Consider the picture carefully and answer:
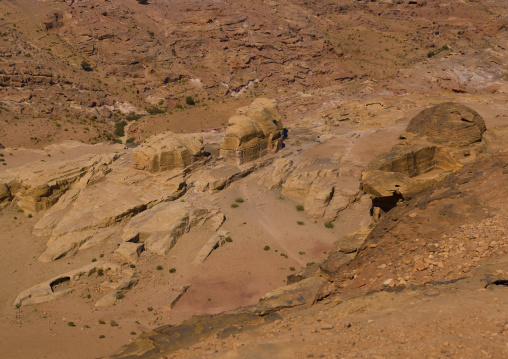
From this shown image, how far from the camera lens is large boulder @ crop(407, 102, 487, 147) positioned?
25422 mm

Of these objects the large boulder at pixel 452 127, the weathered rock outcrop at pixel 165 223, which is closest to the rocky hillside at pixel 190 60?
the weathered rock outcrop at pixel 165 223

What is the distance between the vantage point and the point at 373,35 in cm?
7025

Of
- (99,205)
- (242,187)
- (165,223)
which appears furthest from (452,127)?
(99,205)

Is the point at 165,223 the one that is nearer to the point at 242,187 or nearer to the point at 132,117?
the point at 242,187

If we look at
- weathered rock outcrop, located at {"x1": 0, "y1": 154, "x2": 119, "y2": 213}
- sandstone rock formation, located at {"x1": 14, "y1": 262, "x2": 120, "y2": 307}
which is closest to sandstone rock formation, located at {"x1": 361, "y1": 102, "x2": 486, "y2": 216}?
sandstone rock formation, located at {"x1": 14, "y1": 262, "x2": 120, "y2": 307}

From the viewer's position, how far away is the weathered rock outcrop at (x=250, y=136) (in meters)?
30.4

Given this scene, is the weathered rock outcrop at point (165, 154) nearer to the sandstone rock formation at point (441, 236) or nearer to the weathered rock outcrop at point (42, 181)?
the weathered rock outcrop at point (42, 181)

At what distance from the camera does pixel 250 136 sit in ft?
101

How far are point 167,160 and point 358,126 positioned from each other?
→ 19.1m

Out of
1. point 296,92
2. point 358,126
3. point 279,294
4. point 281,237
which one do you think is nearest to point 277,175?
point 281,237

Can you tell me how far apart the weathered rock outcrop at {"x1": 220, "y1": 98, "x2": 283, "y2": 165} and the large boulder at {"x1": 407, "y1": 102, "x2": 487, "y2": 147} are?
11152mm

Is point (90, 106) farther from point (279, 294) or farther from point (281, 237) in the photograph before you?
point (279, 294)

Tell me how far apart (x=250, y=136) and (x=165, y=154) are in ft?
21.9

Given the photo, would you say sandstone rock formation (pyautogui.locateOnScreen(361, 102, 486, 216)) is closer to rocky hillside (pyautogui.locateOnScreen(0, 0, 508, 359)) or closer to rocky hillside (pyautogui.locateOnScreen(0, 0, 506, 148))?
rocky hillside (pyautogui.locateOnScreen(0, 0, 508, 359))
